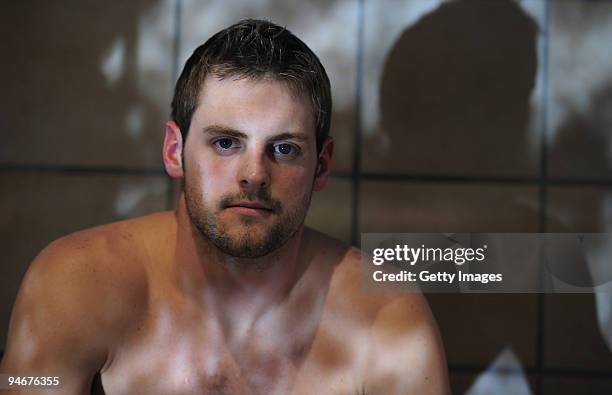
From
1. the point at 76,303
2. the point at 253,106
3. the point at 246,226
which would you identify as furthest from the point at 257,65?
Answer: the point at 76,303

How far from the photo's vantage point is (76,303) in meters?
0.76

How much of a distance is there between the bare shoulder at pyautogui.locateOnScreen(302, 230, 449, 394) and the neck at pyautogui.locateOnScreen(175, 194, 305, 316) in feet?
0.20

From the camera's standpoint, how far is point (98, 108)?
0.82 metres

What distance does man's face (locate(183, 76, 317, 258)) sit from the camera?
2.36 ft

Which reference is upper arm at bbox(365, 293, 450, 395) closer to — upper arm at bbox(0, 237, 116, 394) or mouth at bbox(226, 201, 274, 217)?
mouth at bbox(226, 201, 274, 217)

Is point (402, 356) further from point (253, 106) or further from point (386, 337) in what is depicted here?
point (253, 106)

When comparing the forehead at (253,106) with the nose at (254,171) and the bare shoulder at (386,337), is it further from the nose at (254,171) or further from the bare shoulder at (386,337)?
the bare shoulder at (386,337)

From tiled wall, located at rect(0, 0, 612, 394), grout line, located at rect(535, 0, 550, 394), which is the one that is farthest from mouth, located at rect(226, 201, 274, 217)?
grout line, located at rect(535, 0, 550, 394)

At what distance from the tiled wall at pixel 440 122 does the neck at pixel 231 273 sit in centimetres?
6

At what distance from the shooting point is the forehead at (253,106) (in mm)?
723

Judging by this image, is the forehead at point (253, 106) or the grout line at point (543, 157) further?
the grout line at point (543, 157)

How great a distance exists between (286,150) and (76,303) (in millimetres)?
251

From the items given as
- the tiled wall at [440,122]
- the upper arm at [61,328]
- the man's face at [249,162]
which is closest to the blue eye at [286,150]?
the man's face at [249,162]

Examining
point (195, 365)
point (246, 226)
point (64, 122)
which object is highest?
point (64, 122)
